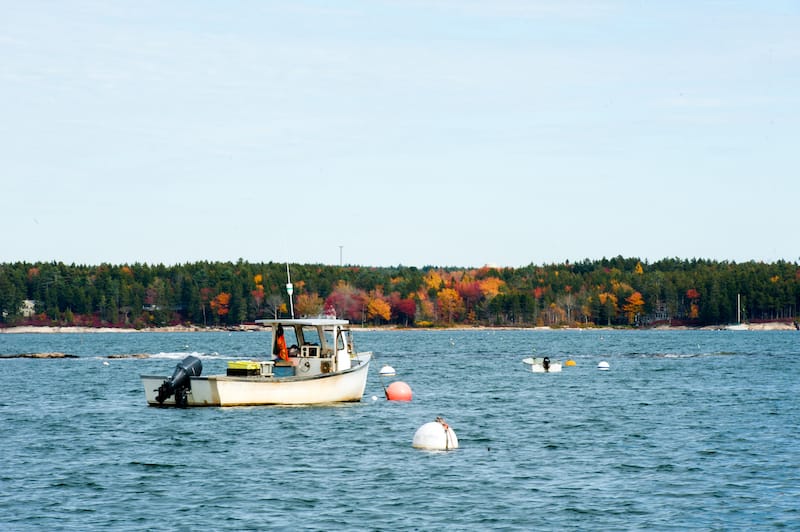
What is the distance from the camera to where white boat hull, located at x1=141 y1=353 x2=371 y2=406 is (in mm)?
49562

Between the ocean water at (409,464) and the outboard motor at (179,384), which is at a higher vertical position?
the outboard motor at (179,384)

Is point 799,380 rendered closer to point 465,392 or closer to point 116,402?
point 465,392

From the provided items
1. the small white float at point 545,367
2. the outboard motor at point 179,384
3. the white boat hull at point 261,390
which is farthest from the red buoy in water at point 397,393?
the small white float at point 545,367

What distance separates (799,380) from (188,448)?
56713mm

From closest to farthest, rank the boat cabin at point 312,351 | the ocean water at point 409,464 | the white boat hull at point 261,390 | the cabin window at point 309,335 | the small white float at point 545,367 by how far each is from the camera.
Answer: the ocean water at point 409,464, the white boat hull at point 261,390, the boat cabin at point 312,351, the cabin window at point 309,335, the small white float at point 545,367

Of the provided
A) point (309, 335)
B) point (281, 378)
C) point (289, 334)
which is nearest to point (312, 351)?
point (281, 378)

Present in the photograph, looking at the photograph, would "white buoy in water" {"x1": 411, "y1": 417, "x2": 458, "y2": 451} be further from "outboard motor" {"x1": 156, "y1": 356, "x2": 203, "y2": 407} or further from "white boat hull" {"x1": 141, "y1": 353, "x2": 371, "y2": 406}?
"outboard motor" {"x1": 156, "y1": 356, "x2": 203, "y2": 407}

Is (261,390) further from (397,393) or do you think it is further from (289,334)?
(397,393)

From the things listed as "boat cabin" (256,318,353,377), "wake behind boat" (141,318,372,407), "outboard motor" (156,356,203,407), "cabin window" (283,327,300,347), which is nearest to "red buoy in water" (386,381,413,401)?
"wake behind boat" (141,318,372,407)

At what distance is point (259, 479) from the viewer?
115 feet

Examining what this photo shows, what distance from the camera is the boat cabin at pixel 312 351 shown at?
52.3 m

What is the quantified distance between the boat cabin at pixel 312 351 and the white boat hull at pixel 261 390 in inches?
29.0

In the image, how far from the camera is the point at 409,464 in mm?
37406

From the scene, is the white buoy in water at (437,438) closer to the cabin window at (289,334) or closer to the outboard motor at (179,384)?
the outboard motor at (179,384)
